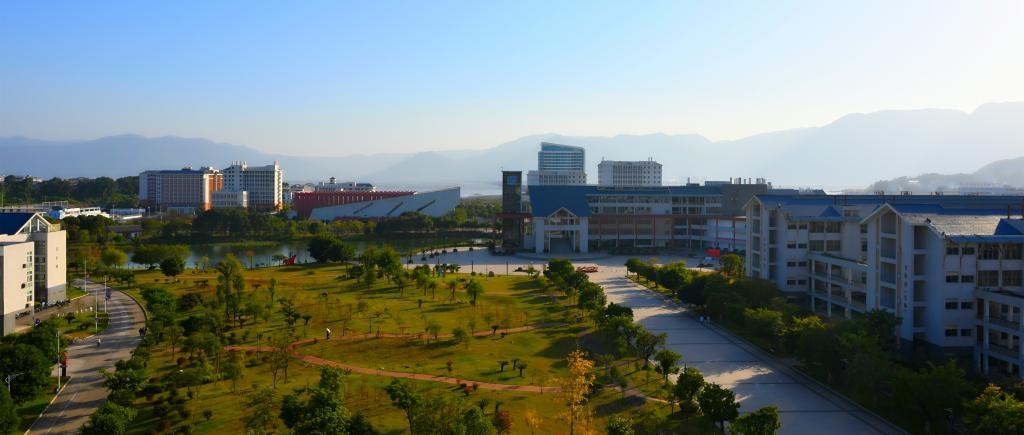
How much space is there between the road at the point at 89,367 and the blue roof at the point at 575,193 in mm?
24001

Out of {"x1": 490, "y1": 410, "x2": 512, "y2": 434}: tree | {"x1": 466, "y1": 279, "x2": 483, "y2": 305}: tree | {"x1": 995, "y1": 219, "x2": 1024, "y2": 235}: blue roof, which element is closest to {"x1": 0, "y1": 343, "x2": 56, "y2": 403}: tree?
{"x1": 490, "y1": 410, "x2": 512, "y2": 434}: tree

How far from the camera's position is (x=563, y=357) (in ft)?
54.3

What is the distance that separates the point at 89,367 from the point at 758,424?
14378 mm

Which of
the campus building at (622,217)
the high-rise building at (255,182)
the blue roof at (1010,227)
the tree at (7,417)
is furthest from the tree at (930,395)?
the high-rise building at (255,182)

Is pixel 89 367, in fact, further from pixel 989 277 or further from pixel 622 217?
pixel 622 217

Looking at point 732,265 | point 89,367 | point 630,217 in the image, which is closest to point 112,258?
point 89,367

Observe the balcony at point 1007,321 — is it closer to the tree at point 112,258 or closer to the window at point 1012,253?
the window at point 1012,253

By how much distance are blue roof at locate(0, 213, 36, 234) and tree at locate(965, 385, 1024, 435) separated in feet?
89.1

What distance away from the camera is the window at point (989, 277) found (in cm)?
1580

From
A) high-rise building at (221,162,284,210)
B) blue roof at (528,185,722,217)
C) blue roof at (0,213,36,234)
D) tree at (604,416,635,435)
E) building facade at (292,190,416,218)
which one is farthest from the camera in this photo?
high-rise building at (221,162,284,210)

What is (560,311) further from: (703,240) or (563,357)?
(703,240)

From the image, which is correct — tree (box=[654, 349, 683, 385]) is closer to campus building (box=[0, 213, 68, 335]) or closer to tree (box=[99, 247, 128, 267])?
campus building (box=[0, 213, 68, 335])

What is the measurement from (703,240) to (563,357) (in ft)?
95.8

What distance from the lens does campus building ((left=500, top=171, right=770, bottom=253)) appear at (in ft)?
136
